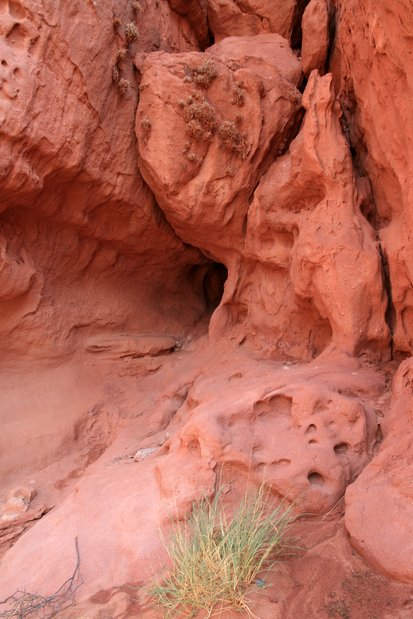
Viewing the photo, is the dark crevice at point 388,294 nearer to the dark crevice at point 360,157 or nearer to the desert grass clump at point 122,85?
the dark crevice at point 360,157

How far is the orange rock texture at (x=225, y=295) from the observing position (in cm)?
273

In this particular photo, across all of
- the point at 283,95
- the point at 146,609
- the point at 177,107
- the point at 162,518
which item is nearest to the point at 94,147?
the point at 177,107

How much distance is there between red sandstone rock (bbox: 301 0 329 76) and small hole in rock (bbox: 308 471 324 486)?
13.9 feet

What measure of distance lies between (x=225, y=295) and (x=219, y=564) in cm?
386

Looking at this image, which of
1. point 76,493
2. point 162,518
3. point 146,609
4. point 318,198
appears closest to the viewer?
point 146,609

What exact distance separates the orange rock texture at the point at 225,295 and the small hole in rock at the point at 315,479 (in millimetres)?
11

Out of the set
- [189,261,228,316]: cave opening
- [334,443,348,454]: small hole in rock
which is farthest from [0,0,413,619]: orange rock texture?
[189,261,228,316]: cave opening

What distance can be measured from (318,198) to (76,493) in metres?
3.41

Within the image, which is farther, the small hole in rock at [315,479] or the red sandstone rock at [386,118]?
the red sandstone rock at [386,118]

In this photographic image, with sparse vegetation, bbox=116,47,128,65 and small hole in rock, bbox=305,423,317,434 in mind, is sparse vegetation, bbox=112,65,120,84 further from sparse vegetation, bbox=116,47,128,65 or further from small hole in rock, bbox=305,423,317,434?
small hole in rock, bbox=305,423,317,434

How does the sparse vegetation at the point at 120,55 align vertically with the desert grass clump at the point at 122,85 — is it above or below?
above

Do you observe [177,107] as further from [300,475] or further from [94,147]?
[300,475]

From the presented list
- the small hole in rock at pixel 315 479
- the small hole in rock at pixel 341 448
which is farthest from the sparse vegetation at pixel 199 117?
the small hole in rock at pixel 315 479

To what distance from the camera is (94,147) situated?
484cm
